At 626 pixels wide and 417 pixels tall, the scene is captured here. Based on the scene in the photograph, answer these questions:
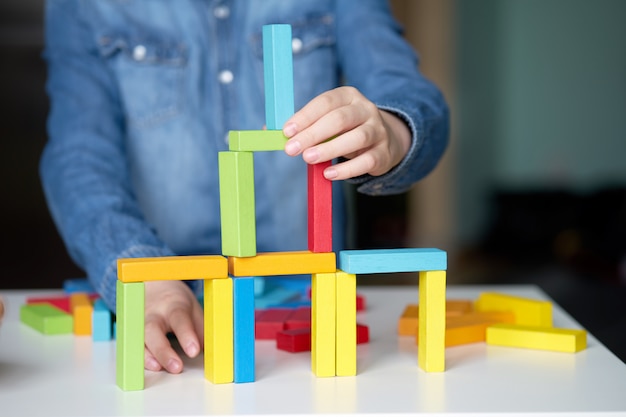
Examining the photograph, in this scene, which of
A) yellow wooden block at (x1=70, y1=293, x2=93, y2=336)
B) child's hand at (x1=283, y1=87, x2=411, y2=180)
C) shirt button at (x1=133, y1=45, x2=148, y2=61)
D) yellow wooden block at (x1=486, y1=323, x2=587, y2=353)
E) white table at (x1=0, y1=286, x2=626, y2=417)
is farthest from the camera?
shirt button at (x1=133, y1=45, x2=148, y2=61)

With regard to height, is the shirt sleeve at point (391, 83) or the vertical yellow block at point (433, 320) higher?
the shirt sleeve at point (391, 83)

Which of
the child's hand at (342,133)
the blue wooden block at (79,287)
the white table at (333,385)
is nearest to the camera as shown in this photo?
the white table at (333,385)

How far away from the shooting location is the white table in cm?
84

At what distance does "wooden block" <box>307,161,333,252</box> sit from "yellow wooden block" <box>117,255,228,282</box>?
0.36 ft

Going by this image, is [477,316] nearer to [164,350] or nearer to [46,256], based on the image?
[164,350]

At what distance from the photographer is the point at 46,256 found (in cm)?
380

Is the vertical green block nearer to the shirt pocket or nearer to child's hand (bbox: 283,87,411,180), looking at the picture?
child's hand (bbox: 283,87,411,180)

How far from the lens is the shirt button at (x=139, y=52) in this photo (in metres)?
1.54

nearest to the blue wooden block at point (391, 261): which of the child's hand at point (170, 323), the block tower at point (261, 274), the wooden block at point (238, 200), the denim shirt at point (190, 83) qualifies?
the block tower at point (261, 274)

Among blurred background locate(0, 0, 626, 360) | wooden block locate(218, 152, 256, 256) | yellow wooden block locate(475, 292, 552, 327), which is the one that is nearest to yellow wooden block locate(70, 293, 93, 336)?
wooden block locate(218, 152, 256, 256)

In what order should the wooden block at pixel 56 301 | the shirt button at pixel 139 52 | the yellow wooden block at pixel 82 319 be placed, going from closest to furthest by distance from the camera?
1. the yellow wooden block at pixel 82 319
2. the wooden block at pixel 56 301
3. the shirt button at pixel 139 52

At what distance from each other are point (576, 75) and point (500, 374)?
5299 mm

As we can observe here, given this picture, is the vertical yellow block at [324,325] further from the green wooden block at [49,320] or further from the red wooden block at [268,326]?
the green wooden block at [49,320]

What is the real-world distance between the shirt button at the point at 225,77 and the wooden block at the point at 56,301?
1.60 feet
